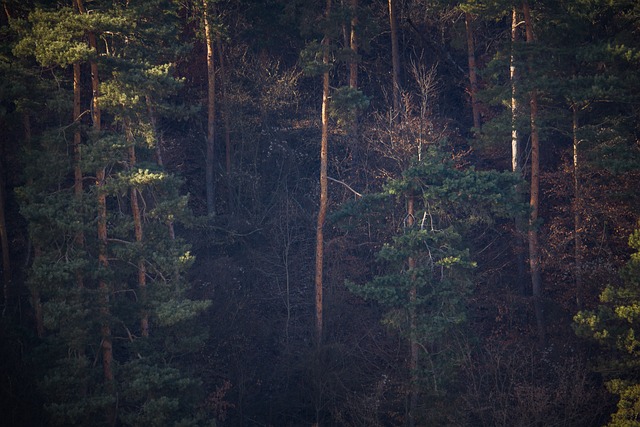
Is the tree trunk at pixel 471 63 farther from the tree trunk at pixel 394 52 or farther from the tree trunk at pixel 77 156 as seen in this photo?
the tree trunk at pixel 77 156

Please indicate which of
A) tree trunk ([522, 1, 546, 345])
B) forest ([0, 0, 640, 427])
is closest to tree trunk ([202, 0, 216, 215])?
forest ([0, 0, 640, 427])

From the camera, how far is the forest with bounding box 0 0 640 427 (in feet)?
48.1

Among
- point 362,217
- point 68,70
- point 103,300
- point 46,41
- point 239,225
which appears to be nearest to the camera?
point 46,41

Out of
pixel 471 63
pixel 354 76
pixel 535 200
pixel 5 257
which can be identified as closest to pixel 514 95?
pixel 535 200

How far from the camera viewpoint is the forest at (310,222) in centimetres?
1465

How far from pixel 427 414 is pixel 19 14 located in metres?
16.4

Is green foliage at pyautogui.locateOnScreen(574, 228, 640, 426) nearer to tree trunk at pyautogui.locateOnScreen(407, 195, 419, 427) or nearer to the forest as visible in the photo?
the forest

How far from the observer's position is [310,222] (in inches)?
883

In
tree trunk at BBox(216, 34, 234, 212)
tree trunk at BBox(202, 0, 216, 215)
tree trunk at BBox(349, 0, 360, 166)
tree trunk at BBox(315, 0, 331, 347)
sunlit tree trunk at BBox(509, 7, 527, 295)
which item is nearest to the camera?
sunlit tree trunk at BBox(509, 7, 527, 295)

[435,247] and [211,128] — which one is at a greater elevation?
[211,128]

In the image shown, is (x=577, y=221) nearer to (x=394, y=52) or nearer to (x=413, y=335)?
(x=413, y=335)

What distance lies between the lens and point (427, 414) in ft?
53.6

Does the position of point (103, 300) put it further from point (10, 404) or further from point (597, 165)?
point (597, 165)

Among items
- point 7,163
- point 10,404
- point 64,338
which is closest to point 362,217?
point 64,338
